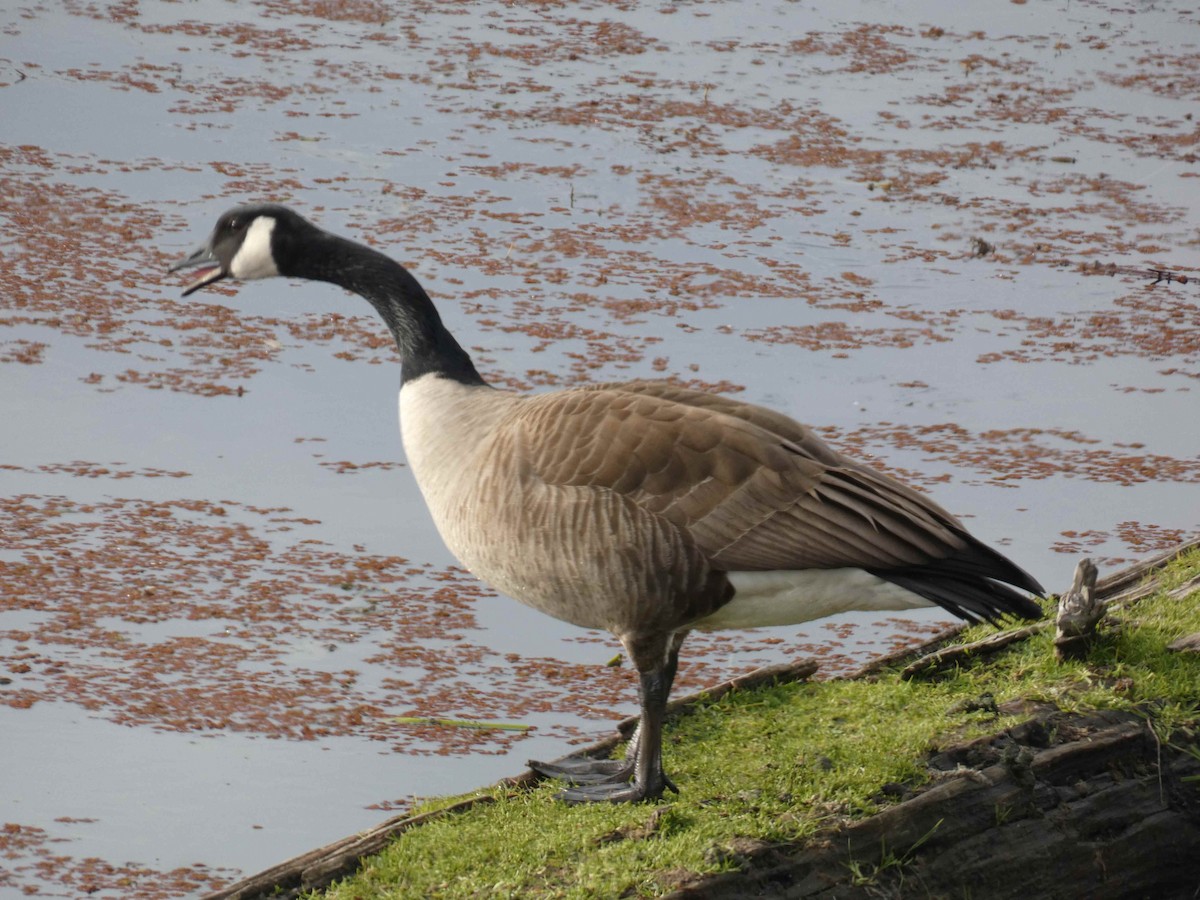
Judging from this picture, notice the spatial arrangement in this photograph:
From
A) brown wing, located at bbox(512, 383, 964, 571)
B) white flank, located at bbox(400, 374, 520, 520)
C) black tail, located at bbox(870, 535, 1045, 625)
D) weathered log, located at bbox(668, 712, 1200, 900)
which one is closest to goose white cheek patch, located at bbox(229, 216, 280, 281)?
white flank, located at bbox(400, 374, 520, 520)

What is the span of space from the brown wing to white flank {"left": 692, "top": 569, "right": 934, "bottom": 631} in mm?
53

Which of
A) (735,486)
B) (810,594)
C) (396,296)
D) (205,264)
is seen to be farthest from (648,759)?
(205,264)

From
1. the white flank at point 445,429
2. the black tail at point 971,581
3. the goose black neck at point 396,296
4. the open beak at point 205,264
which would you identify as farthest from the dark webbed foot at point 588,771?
the open beak at point 205,264

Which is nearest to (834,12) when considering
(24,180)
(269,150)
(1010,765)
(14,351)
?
(269,150)

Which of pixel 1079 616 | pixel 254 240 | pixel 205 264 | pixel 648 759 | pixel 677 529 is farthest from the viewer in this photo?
pixel 205 264

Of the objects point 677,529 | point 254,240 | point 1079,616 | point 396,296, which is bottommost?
point 1079,616

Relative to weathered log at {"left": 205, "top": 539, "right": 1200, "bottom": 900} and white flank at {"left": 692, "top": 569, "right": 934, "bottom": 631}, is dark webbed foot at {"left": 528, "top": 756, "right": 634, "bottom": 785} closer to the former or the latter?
weathered log at {"left": 205, "top": 539, "right": 1200, "bottom": 900}

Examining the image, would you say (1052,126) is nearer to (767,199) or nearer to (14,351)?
(767,199)

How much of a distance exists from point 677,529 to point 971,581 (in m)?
0.78

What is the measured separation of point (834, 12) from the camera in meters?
14.6

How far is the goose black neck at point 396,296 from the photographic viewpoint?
4.93m

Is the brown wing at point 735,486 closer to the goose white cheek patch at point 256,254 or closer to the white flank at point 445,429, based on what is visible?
the white flank at point 445,429

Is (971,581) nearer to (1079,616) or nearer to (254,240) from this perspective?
(1079,616)

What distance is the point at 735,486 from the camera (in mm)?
4242
